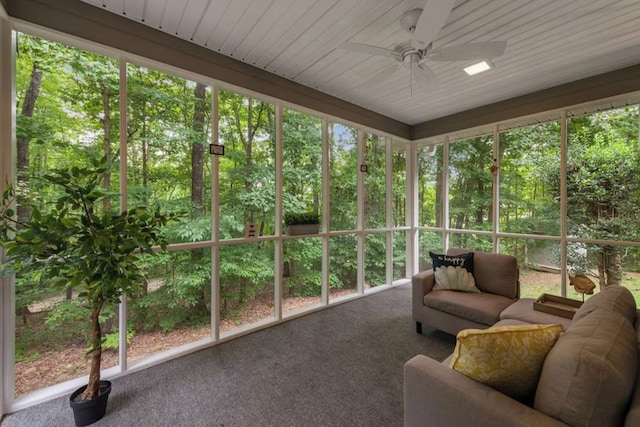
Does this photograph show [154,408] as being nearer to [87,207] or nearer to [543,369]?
[87,207]

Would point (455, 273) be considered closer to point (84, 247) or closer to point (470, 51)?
point (470, 51)

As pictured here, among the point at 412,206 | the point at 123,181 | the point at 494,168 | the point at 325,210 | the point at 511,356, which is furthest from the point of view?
the point at 412,206

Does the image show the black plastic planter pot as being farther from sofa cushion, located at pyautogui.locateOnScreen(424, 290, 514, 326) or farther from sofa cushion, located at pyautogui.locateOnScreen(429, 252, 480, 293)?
sofa cushion, located at pyautogui.locateOnScreen(429, 252, 480, 293)

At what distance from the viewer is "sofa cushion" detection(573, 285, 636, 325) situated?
1.35 meters

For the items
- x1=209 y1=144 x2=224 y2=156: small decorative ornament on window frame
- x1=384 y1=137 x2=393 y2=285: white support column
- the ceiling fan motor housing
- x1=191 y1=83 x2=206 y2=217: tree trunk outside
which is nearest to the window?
x1=384 y1=137 x2=393 y2=285: white support column

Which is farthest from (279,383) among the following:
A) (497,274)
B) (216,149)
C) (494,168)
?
(494,168)

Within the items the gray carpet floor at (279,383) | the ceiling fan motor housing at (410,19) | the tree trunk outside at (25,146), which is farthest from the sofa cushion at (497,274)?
the tree trunk outside at (25,146)

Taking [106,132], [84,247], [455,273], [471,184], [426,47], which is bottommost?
[455,273]

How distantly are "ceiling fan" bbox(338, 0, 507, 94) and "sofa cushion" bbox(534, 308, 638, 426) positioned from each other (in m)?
1.76

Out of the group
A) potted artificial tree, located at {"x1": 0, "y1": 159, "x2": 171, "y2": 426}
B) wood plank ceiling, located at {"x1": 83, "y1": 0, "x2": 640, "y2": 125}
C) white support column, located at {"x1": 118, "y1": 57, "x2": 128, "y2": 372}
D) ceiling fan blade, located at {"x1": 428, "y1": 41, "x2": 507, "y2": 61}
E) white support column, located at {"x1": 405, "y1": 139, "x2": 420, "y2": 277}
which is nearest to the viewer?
potted artificial tree, located at {"x1": 0, "y1": 159, "x2": 171, "y2": 426}

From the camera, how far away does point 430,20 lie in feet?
5.26

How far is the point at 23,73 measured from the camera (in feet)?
6.68

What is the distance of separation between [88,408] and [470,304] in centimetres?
304

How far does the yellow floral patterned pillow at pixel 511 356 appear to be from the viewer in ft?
3.49
